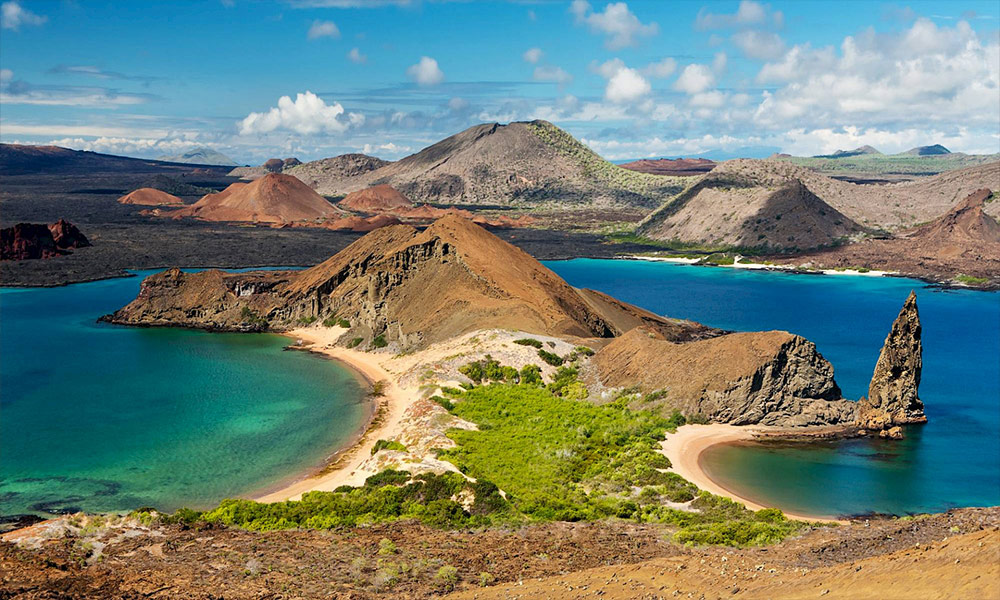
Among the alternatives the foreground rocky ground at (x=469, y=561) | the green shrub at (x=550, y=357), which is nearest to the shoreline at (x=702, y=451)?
the foreground rocky ground at (x=469, y=561)

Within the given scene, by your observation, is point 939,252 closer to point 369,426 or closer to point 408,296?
point 408,296

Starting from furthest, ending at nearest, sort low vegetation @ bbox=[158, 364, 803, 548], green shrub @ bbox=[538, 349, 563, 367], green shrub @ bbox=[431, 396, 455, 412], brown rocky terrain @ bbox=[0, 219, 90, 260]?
brown rocky terrain @ bbox=[0, 219, 90, 260], green shrub @ bbox=[538, 349, 563, 367], green shrub @ bbox=[431, 396, 455, 412], low vegetation @ bbox=[158, 364, 803, 548]

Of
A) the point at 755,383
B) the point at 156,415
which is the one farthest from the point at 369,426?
the point at 755,383

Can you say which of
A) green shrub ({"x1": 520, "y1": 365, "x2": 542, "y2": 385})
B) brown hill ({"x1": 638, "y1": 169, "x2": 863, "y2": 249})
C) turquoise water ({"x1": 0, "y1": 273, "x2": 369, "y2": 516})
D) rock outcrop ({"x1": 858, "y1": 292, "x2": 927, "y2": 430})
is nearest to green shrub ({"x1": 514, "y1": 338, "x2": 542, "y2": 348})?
green shrub ({"x1": 520, "y1": 365, "x2": 542, "y2": 385})

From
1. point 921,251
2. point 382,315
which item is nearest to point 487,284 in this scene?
point 382,315

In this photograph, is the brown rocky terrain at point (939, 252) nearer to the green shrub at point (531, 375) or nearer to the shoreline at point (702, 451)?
the shoreline at point (702, 451)

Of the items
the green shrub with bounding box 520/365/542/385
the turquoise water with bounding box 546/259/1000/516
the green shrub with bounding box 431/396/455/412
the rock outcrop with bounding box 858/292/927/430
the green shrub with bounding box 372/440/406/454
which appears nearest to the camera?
the turquoise water with bounding box 546/259/1000/516

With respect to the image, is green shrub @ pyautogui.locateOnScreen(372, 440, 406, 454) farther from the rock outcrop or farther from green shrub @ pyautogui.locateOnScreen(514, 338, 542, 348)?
the rock outcrop
